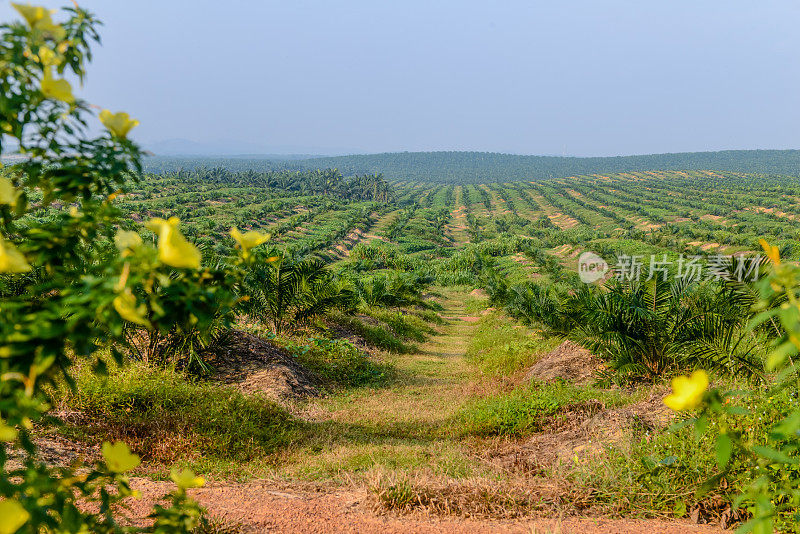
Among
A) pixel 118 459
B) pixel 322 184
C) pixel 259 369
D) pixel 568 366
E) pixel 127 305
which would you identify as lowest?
A: pixel 568 366

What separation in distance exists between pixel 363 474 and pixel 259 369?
3380mm

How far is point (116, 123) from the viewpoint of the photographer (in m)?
1.20

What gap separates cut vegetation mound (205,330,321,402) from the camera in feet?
19.8

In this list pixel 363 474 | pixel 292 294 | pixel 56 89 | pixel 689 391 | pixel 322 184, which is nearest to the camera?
pixel 689 391

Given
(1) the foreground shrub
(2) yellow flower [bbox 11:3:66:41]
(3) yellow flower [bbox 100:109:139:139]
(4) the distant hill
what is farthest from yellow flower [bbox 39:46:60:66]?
(4) the distant hill

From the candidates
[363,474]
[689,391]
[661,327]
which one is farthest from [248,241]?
[661,327]

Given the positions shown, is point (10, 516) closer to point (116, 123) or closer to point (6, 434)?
point (6, 434)

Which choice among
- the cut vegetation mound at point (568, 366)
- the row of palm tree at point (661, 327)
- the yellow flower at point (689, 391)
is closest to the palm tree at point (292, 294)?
the cut vegetation mound at point (568, 366)

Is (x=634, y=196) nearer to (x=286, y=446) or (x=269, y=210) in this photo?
(x=269, y=210)

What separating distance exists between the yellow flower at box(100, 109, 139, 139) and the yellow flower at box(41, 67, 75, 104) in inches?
4.4

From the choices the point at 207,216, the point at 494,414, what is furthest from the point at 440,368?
the point at 207,216

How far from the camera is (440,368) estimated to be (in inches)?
386

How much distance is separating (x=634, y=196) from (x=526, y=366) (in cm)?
9321

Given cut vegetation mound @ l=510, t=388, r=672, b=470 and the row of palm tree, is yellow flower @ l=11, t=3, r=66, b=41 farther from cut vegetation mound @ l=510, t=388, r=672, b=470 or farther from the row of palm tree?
the row of palm tree
